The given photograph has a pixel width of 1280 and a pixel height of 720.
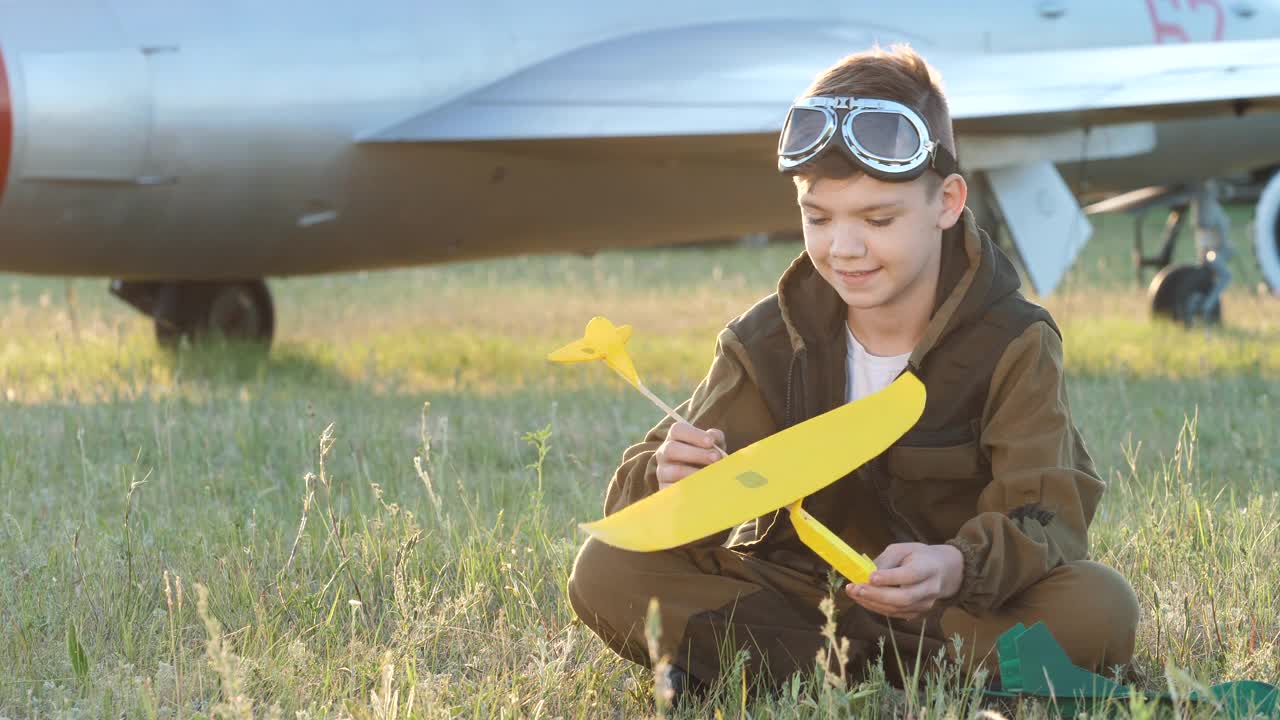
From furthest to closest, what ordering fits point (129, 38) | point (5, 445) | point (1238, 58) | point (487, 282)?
point (487, 282), point (1238, 58), point (129, 38), point (5, 445)

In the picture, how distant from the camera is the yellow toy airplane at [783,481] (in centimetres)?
228

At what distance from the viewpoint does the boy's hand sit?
222 cm

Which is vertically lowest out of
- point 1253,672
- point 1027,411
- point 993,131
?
point 1253,672

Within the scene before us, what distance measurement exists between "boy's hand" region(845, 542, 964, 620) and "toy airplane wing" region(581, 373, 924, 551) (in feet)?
0.51

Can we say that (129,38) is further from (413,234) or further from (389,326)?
(389,326)

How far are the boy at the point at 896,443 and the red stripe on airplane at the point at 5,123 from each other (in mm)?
4299

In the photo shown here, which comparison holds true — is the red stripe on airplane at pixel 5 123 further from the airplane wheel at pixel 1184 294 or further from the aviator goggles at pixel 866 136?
the airplane wheel at pixel 1184 294

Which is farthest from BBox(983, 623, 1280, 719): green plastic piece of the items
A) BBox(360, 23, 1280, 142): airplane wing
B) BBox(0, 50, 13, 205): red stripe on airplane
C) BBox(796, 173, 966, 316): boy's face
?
BBox(0, 50, 13, 205): red stripe on airplane

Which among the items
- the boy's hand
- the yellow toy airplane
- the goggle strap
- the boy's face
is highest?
the goggle strap

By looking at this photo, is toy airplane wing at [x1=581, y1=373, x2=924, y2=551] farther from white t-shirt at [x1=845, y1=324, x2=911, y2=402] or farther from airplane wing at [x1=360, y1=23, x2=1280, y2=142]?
airplane wing at [x1=360, y1=23, x2=1280, y2=142]

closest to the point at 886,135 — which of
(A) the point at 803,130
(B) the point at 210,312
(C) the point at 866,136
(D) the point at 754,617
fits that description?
(C) the point at 866,136

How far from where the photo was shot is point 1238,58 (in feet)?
23.1

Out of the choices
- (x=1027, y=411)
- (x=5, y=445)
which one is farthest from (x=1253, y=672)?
(x=5, y=445)

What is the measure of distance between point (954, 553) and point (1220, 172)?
8502 millimetres
